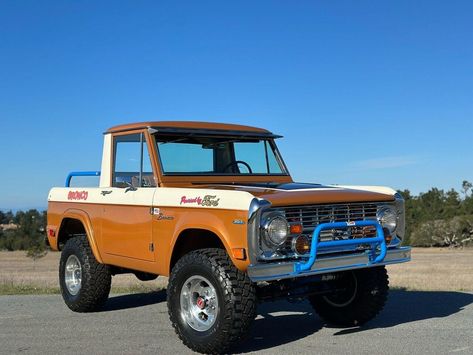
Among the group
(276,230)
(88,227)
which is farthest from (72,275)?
(276,230)

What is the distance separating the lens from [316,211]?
5.75 meters

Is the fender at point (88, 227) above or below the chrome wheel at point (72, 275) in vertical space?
above

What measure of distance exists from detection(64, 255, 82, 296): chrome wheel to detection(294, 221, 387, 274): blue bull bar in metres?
3.79

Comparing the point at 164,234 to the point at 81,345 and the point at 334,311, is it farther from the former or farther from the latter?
the point at 334,311

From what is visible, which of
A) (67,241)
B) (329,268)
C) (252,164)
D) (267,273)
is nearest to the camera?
(267,273)

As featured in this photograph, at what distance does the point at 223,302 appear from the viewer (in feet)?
17.6

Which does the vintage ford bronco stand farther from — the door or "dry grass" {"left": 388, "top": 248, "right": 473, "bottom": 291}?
"dry grass" {"left": 388, "top": 248, "right": 473, "bottom": 291}

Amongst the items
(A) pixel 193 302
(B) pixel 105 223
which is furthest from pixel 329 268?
(B) pixel 105 223

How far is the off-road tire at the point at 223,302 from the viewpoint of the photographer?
5.32 m

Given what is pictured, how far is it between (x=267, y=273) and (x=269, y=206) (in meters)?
0.58

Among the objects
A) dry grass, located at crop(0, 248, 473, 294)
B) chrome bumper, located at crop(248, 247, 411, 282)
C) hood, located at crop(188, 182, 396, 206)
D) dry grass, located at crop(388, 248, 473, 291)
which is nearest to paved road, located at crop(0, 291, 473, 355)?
chrome bumper, located at crop(248, 247, 411, 282)

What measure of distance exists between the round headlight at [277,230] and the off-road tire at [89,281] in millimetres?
3069

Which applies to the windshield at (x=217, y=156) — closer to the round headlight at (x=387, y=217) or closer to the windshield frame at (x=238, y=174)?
the windshield frame at (x=238, y=174)

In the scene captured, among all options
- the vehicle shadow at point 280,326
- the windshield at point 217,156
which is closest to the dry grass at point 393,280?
the vehicle shadow at point 280,326
